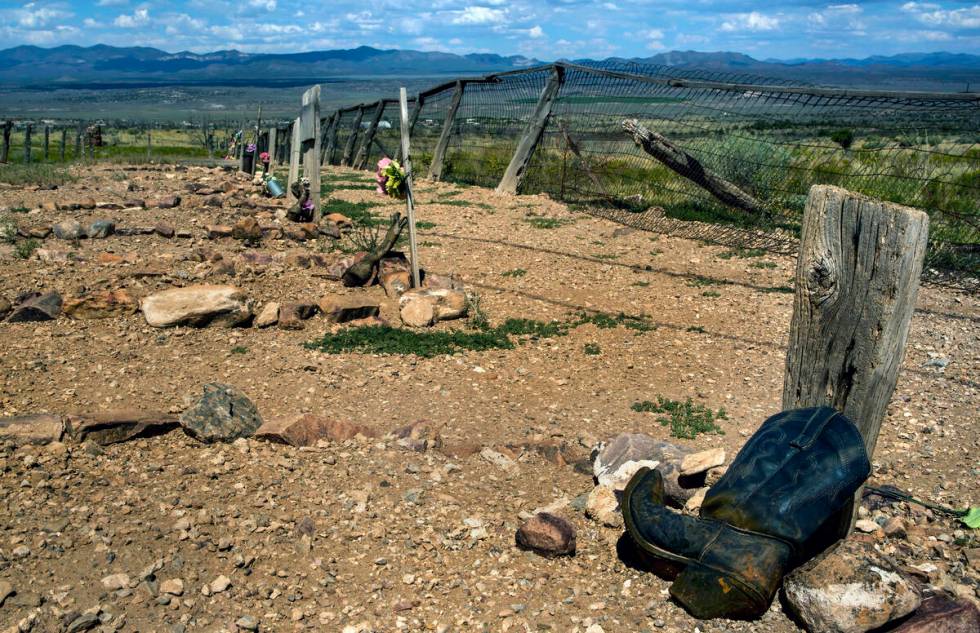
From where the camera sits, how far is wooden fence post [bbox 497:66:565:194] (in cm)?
1204

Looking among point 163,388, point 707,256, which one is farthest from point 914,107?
point 163,388

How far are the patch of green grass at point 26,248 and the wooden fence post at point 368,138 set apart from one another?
446 inches

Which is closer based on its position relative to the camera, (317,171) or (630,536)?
(630,536)

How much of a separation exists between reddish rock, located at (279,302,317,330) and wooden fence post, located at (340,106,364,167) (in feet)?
49.5

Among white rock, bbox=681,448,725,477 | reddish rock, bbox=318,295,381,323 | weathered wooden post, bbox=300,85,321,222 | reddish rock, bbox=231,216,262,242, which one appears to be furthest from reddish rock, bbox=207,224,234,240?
white rock, bbox=681,448,725,477

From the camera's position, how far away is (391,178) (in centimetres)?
→ 689

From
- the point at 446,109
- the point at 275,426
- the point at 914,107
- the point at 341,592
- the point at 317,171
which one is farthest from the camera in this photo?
the point at 446,109

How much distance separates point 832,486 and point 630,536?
0.70 meters

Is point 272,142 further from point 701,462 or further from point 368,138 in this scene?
point 701,462

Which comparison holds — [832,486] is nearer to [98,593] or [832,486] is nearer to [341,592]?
[341,592]

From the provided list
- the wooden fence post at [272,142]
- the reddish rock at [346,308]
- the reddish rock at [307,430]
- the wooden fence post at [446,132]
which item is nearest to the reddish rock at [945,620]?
the reddish rock at [307,430]

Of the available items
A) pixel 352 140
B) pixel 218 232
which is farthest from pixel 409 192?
pixel 352 140

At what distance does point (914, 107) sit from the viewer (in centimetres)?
785

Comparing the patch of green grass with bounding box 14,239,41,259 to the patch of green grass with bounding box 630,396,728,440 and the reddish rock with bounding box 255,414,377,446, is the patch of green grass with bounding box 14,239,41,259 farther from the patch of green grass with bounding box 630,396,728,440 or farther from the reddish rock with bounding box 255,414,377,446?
the patch of green grass with bounding box 630,396,728,440
